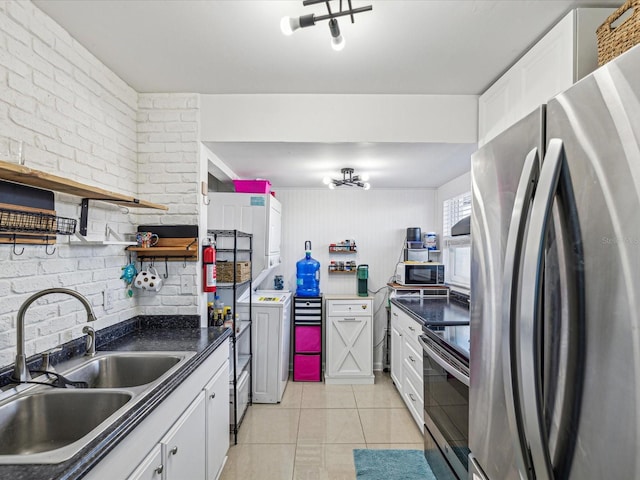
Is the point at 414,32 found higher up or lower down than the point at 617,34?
higher up

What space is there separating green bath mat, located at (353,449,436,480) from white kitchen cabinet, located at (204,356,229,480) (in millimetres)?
894

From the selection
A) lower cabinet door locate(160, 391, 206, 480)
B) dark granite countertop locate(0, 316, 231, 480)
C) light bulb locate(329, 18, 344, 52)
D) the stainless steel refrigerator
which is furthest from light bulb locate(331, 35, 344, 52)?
lower cabinet door locate(160, 391, 206, 480)

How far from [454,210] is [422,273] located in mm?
774

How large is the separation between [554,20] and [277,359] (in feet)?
10.3

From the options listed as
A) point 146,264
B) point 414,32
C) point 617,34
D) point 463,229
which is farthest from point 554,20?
point 146,264

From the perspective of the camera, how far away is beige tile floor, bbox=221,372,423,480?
235 centimetres

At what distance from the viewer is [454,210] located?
383 cm

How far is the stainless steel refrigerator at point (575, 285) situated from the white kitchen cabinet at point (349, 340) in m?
3.04

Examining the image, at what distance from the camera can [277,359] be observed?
3.33 meters

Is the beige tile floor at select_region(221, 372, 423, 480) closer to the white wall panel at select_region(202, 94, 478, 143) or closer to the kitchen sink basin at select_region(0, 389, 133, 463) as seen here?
the kitchen sink basin at select_region(0, 389, 133, 463)

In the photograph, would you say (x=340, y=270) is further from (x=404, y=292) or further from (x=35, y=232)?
(x=35, y=232)

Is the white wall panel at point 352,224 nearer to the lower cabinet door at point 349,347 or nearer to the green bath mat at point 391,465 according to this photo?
the lower cabinet door at point 349,347

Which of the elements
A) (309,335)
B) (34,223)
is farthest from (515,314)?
(309,335)

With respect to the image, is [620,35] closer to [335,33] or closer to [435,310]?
[335,33]
